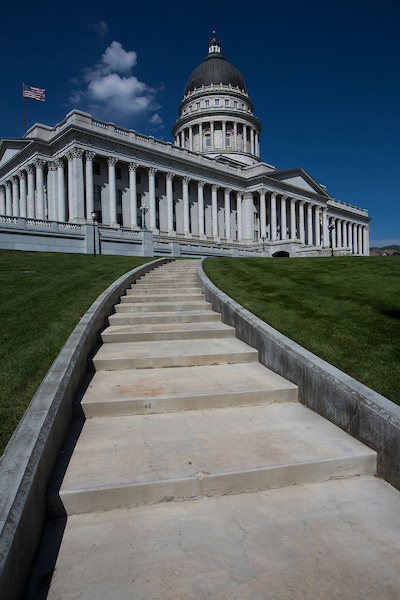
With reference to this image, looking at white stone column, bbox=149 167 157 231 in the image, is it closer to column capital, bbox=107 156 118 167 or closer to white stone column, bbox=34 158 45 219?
column capital, bbox=107 156 118 167

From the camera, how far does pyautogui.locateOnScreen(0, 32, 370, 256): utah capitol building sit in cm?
3444

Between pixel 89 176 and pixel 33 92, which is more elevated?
pixel 33 92

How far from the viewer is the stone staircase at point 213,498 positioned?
256cm

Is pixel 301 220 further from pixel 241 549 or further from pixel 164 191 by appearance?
pixel 241 549

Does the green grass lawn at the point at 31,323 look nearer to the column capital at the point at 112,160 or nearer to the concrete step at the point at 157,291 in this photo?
the concrete step at the point at 157,291

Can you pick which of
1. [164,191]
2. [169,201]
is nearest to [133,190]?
[169,201]

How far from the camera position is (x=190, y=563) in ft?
8.81

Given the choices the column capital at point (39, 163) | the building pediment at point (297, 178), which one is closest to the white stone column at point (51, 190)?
the column capital at point (39, 163)

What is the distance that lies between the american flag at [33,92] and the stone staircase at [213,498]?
162 ft

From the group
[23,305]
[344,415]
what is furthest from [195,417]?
[23,305]

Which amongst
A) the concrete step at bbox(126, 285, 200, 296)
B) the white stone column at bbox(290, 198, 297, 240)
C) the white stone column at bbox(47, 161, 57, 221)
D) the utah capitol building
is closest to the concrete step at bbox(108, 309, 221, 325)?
the concrete step at bbox(126, 285, 200, 296)

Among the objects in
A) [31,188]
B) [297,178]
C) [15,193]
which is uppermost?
[297,178]

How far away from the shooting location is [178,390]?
534 cm

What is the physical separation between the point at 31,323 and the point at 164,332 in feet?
8.92
